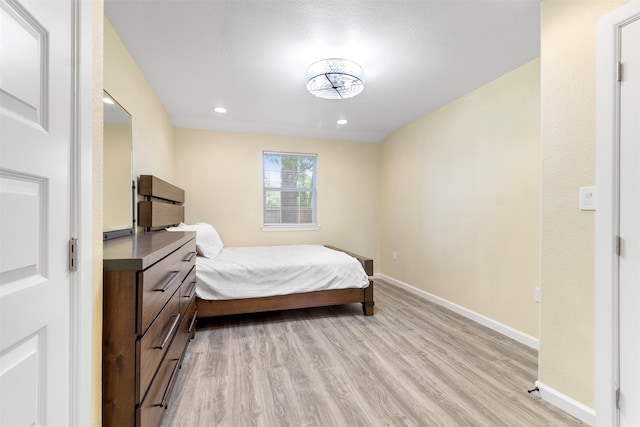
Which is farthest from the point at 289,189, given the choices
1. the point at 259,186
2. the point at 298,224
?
the point at 298,224

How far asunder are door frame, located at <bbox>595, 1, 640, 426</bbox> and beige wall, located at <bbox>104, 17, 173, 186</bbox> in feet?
9.45

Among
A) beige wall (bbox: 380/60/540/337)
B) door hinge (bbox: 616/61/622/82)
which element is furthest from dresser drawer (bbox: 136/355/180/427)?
beige wall (bbox: 380/60/540/337)

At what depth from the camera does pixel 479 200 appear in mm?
2902

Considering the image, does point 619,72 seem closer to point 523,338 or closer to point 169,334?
point 523,338

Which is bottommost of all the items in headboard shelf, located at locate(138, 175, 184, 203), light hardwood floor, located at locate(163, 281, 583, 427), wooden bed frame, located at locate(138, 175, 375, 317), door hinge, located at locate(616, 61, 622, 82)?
light hardwood floor, located at locate(163, 281, 583, 427)

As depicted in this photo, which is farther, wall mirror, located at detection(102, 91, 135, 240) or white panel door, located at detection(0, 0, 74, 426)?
wall mirror, located at detection(102, 91, 135, 240)

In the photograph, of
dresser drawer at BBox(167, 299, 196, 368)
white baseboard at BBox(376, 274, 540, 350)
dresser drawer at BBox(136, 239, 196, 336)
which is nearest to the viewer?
dresser drawer at BBox(136, 239, 196, 336)

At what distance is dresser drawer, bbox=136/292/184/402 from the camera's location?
1.10 m

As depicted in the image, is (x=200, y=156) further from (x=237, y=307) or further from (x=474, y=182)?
(x=474, y=182)

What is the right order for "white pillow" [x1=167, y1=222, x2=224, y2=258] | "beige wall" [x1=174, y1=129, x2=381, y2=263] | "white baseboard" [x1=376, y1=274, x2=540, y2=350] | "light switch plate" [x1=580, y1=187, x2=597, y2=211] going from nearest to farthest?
"light switch plate" [x1=580, y1=187, x2=597, y2=211] < "white baseboard" [x1=376, y1=274, x2=540, y2=350] < "white pillow" [x1=167, y1=222, x2=224, y2=258] < "beige wall" [x1=174, y1=129, x2=381, y2=263]

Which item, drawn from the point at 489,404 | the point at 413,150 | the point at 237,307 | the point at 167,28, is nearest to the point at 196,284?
the point at 237,307

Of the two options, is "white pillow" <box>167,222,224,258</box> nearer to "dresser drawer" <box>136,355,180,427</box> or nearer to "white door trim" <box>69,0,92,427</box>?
"dresser drawer" <box>136,355,180,427</box>

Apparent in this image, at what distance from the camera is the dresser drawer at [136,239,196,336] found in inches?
42.6

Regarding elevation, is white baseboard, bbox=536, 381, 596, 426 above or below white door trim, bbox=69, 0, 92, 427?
below
